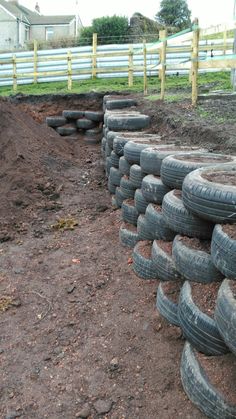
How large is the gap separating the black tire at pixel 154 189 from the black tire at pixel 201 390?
1592 millimetres

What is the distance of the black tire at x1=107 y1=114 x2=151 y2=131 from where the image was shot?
304 inches

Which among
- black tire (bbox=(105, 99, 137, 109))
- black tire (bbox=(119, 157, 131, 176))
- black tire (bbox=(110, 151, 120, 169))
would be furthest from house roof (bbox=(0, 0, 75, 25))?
black tire (bbox=(119, 157, 131, 176))

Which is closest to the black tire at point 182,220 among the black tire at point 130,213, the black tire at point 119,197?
the black tire at point 130,213

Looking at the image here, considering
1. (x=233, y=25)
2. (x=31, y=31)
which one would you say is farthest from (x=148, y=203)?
(x=31, y=31)

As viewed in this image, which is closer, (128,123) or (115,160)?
(115,160)

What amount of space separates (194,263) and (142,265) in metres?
1.32

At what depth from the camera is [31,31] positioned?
161 ft

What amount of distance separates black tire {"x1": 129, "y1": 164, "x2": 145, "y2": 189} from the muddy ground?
2.61 feet

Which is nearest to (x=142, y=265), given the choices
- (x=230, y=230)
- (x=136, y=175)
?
(x=136, y=175)

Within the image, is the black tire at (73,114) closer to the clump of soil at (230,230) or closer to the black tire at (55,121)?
the black tire at (55,121)

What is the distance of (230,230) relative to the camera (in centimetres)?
271

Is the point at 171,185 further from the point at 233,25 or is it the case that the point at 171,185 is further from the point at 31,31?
the point at 31,31

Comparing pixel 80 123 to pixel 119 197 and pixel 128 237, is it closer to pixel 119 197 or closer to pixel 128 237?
pixel 119 197

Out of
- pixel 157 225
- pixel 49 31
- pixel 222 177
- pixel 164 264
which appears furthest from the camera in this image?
pixel 49 31
